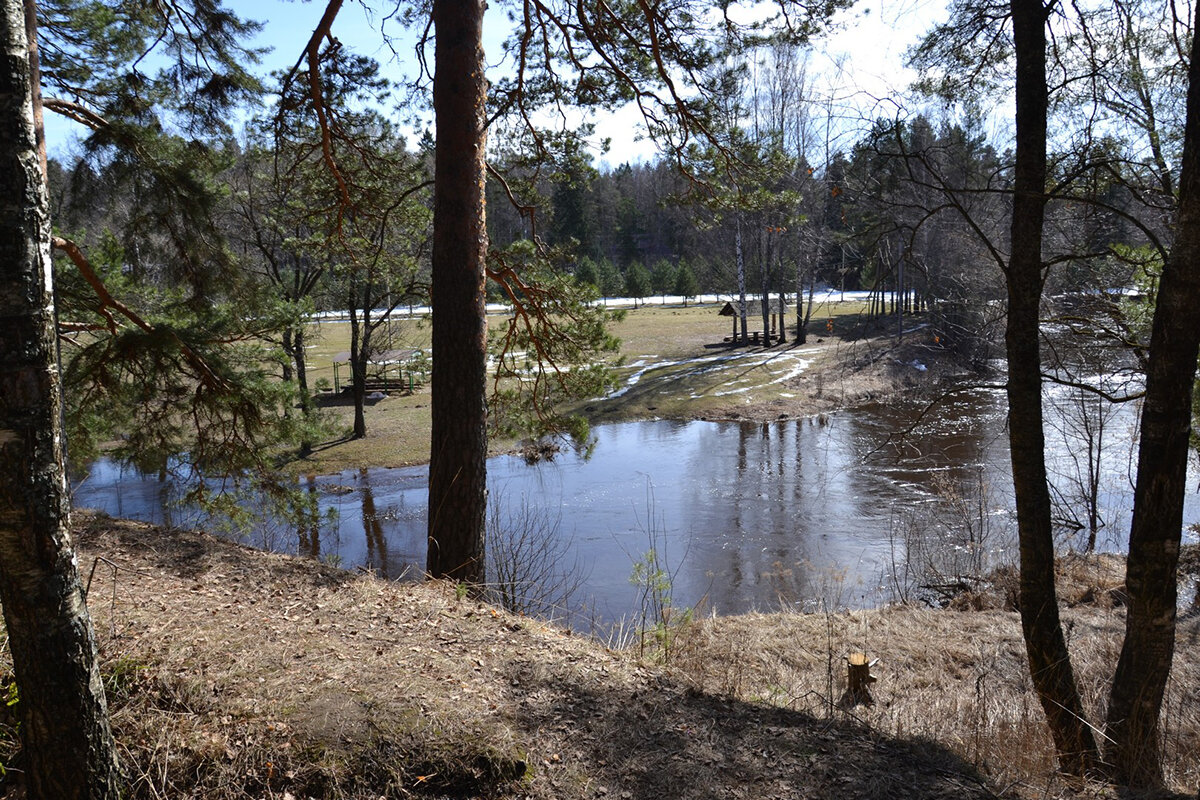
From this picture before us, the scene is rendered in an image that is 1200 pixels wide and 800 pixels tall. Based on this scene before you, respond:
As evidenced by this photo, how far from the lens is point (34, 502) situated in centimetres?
238

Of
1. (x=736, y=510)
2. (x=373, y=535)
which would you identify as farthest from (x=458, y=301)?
(x=736, y=510)

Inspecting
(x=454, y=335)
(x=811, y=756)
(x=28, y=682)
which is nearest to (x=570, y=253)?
(x=454, y=335)

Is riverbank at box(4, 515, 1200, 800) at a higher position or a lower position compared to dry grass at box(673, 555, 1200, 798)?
higher

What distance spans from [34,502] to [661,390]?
83.4 ft

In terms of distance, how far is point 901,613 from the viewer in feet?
31.3

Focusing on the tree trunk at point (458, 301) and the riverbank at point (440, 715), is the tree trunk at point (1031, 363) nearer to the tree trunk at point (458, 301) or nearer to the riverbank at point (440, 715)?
the riverbank at point (440, 715)

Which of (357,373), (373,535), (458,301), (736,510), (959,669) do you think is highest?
(458,301)

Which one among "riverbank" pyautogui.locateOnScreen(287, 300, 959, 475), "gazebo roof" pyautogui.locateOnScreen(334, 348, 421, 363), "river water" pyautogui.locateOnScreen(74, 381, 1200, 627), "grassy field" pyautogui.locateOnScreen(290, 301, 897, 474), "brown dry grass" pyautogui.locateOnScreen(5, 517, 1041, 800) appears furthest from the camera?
"gazebo roof" pyautogui.locateOnScreen(334, 348, 421, 363)

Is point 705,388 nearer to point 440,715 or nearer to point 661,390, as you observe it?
point 661,390

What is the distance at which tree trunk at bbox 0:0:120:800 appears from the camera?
7.61ft

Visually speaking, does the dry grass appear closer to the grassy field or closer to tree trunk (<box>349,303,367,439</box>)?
the grassy field

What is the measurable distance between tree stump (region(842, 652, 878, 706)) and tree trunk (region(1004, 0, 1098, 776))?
147 cm

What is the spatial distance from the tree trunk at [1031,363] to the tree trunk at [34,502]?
15.9ft

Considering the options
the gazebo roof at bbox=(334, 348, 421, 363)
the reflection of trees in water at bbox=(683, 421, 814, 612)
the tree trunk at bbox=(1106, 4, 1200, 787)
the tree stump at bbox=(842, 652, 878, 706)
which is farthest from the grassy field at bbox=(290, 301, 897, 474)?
the tree trunk at bbox=(1106, 4, 1200, 787)
